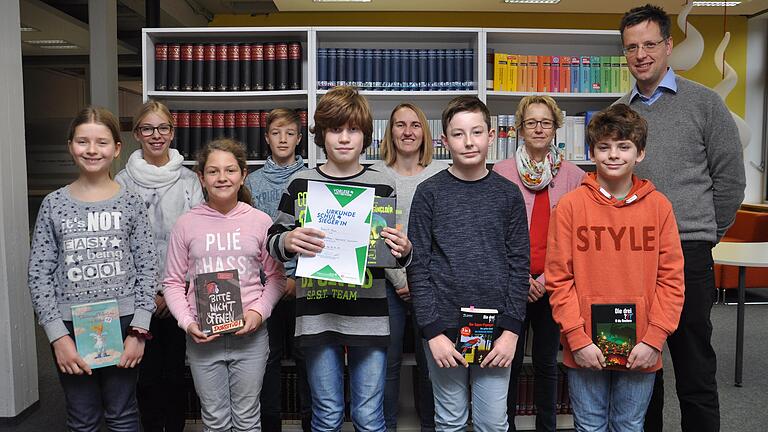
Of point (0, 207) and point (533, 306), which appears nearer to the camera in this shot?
point (533, 306)

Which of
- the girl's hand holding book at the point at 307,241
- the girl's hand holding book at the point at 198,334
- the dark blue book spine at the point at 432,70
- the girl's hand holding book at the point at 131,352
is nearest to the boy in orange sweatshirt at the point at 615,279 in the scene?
the girl's hand holding book at the point at 307,241

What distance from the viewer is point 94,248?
2.13 meters

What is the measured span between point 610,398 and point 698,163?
0.89 m

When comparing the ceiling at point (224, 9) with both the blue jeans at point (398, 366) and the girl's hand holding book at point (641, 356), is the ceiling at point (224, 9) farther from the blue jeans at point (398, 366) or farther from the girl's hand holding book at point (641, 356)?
the girl's hand holding book at point (641, 356)

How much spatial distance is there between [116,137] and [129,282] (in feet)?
1.80

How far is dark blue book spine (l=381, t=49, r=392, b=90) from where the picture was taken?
3.64m

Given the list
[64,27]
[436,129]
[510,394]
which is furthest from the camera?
[64,27]

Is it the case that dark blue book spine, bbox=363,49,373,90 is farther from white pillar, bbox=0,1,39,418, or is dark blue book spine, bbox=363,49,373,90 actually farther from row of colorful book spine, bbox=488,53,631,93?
white pillar, bbox=0,1,39,418

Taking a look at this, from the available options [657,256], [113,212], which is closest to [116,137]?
[113,212]

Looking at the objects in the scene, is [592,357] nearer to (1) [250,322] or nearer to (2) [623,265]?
(2) [623,265]

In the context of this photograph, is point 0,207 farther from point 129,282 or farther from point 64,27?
point 64,27

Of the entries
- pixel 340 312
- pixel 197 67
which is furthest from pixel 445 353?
pixel 197 67

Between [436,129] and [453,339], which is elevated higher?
[436,129]

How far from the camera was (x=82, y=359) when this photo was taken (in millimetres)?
2066
